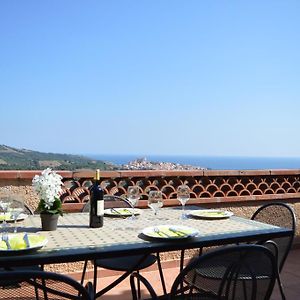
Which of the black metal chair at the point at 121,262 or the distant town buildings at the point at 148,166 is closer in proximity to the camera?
the black metal chair at the point at 121,262

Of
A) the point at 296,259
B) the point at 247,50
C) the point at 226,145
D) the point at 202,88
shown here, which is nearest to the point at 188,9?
the point at 247,50

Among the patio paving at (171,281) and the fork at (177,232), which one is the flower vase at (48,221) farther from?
the patio paving at (171,281)

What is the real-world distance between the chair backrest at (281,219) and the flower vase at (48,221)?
1.35 m

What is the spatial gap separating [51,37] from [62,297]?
336 inches

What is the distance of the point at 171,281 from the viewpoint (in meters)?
3.84

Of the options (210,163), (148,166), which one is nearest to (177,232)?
(148,166)

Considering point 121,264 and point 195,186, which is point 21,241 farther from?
point 195,186

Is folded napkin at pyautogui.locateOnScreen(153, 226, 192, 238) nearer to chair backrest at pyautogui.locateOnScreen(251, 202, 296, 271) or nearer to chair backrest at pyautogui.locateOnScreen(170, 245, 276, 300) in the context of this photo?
chair backrest at pyautogui.locateOnScreen(170, 245, 276, 300)

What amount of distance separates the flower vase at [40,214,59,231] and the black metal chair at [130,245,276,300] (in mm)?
674

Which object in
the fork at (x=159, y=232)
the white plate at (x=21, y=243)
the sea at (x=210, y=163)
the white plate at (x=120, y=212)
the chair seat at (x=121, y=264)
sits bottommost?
the chair seat at (x=121, y=264)

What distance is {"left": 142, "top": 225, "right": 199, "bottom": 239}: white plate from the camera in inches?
84.3

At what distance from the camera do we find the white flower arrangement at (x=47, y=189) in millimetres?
2195

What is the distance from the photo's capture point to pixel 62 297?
172cm

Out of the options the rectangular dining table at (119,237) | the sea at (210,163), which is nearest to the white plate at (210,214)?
the rectangular dining table at (119,237)
